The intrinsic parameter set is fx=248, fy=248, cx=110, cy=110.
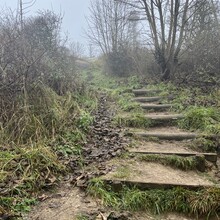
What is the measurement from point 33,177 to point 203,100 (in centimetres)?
415

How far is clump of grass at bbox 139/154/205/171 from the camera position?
3.15 metres

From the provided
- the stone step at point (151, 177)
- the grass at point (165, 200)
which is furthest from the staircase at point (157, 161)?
the grass at point (165, 200)

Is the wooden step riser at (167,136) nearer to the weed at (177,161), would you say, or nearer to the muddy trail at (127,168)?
the muddy trail at (127,168)

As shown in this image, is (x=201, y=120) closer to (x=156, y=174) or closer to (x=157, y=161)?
(x=157, y=161)

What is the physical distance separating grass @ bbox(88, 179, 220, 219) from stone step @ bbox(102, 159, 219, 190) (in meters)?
0.08

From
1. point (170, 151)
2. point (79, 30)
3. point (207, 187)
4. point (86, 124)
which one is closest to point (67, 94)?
point (86, 124)

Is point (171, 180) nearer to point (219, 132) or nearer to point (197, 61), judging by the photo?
point (219, 132)

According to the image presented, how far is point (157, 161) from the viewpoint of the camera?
3264 mm

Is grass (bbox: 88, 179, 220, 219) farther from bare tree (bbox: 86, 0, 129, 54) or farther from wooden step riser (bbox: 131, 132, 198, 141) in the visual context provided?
bare tree (bbox: 86, 0, 129, 54)

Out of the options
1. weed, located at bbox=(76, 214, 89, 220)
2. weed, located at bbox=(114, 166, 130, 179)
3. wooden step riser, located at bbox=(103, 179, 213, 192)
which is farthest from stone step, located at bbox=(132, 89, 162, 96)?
weed, located at bbox=(76, 214, 89, 220)

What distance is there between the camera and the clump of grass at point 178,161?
315cm

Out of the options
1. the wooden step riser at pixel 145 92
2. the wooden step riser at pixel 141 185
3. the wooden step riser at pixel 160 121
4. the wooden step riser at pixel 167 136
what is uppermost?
the wooden step riser at pixel 145 92

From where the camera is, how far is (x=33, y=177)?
274 centimetres

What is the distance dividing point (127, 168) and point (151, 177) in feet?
A: 1.13
